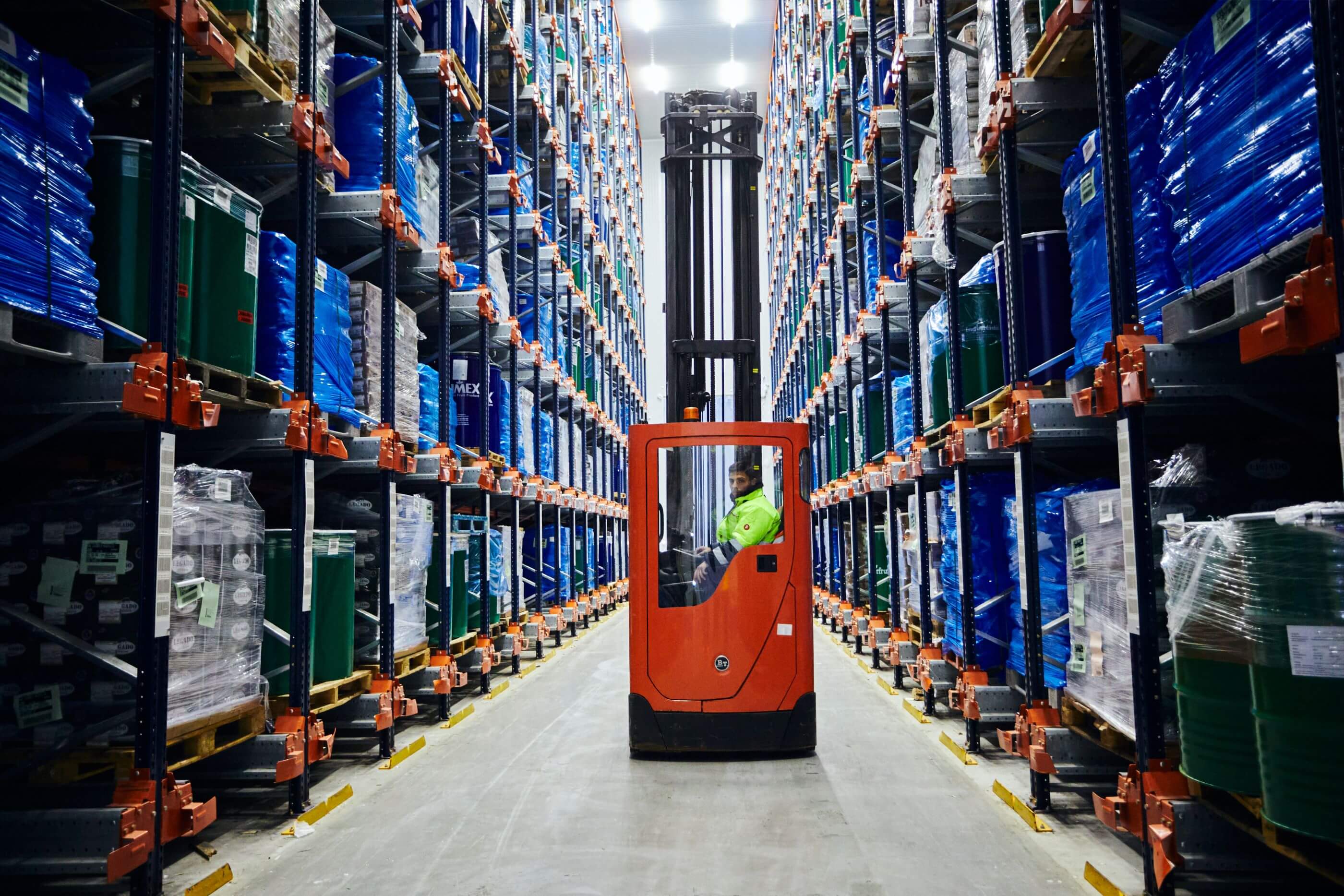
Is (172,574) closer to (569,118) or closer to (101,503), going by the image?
(101,503)

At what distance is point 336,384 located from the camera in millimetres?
4945

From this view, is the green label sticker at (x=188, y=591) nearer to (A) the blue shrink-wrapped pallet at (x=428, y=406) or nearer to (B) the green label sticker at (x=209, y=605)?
(B) the green label sticker at (x=209, y=605)

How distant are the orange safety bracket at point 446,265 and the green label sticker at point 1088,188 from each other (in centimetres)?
402

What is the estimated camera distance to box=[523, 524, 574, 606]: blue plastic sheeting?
33.1 feet

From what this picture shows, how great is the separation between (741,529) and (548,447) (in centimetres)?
553

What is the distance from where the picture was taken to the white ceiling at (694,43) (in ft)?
64.7

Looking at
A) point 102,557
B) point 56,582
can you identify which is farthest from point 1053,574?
point 56,582

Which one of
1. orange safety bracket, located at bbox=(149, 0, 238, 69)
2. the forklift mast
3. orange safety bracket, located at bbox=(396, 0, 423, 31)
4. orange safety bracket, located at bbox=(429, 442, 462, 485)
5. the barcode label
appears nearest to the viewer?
the barcode label

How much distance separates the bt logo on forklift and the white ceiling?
628 inches

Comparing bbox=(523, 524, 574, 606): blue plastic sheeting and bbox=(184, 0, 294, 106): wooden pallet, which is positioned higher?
bbox=(184, 0, 294, 106): wooden pallet

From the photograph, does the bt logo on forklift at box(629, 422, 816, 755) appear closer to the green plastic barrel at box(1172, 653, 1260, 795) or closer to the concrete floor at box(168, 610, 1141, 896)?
the concrete floor at box(168, 610, 1141, 896)

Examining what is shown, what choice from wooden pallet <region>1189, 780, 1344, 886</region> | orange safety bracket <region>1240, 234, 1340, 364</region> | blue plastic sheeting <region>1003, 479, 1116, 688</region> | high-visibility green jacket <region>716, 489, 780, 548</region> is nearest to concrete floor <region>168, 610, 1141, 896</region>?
wooden pallet <region>1189, 780, 1344, 886</region>

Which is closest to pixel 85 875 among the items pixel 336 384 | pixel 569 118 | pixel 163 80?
pixel 336 384

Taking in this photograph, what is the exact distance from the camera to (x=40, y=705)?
3.21m
